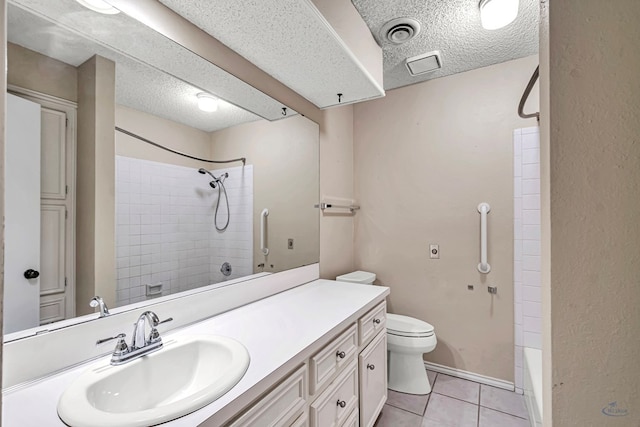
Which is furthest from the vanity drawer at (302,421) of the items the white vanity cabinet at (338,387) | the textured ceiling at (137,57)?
the textured ceiling at (137,57)

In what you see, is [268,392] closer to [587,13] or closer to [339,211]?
[587,13]

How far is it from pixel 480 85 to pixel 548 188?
6.58ft

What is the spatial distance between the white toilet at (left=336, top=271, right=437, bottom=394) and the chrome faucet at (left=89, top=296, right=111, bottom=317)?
1.74m

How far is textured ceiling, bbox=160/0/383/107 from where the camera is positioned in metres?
1.20

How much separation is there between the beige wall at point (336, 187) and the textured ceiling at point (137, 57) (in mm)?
873

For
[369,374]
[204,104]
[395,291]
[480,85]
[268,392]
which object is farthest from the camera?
[395,291]

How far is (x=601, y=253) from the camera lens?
570mm

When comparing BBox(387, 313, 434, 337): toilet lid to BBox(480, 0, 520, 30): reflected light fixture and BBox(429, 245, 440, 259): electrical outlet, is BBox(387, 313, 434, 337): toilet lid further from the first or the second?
BBox(480, 0, 520, 30): reflected light fixture

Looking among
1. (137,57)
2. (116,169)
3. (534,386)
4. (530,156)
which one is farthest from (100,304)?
(530,156)

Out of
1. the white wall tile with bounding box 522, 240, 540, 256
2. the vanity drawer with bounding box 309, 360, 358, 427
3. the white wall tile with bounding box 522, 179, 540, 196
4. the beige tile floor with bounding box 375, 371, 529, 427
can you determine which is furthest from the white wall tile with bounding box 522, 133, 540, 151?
the vanity drawer with bounding box 309, 360, 358, 427

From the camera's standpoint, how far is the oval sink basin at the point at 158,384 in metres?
0.65

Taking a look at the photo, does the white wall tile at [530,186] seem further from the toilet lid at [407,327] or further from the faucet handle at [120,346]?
the faucet handle at [120,346]

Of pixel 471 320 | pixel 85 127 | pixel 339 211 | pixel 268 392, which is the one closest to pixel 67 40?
pixel 85 127

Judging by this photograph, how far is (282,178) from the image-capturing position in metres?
1.92
